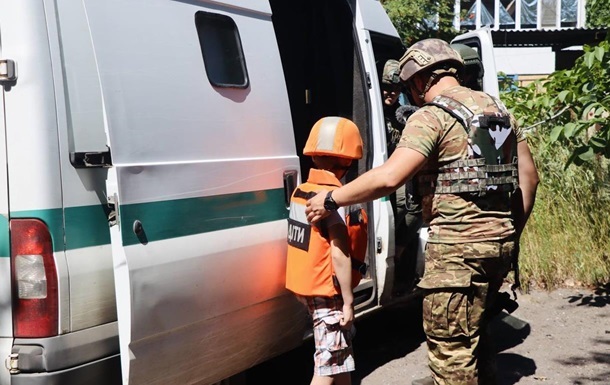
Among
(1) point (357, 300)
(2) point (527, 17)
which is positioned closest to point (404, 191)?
(1) point (357, 300)

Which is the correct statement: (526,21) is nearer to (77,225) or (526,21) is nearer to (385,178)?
(385,178)

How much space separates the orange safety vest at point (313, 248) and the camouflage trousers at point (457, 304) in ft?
1.29

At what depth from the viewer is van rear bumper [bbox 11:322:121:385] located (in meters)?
2.73

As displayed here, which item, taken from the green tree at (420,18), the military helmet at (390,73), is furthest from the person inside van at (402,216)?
the green tree at (420,18)

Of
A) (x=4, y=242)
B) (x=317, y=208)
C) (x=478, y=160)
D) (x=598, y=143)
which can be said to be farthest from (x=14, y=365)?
(x=598, y=143)

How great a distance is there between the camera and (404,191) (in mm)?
5461

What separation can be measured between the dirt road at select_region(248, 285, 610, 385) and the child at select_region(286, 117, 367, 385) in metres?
1.39

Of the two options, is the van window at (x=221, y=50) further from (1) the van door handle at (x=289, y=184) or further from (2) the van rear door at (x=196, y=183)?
(1) the van door handle at (x=289, y=184)

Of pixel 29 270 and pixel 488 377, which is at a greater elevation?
pixel 29 270

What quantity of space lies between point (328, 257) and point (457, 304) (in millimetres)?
628

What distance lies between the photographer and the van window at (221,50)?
344 centimetres

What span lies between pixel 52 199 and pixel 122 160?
0.30 m

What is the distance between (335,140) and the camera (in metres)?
3.54

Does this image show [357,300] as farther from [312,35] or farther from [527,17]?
[527,17]
